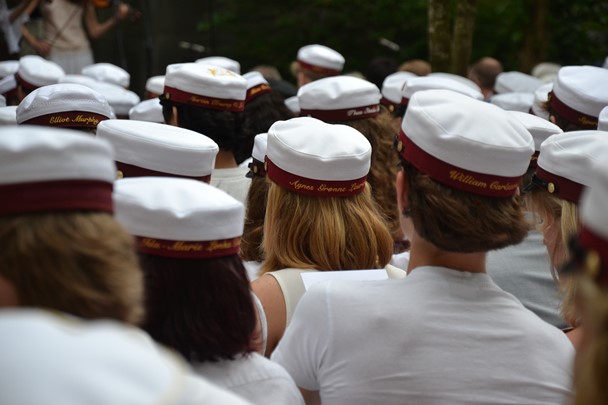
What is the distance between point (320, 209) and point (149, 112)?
342cm

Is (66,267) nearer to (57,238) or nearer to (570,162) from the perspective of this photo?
(57,238)

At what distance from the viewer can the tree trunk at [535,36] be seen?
14.0m

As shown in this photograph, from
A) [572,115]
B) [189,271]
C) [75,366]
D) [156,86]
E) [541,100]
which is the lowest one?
[156,86]

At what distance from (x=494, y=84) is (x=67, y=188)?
918cm

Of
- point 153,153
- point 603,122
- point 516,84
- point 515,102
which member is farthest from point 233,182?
point 516,84

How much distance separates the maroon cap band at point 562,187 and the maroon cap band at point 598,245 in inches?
69.2

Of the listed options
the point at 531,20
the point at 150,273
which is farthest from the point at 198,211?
the point at 531,20

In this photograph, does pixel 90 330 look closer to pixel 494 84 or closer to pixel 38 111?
pixel 38 111

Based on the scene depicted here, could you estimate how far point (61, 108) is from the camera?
15.5 ft

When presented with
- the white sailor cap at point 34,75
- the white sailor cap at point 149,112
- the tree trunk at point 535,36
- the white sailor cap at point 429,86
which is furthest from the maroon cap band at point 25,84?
the tree trunk at point 535,36

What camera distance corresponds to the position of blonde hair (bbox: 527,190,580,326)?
315 cm

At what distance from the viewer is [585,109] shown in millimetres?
5445

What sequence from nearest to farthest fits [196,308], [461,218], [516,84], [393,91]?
[196,308], [461,218], [393,91], [516,84]

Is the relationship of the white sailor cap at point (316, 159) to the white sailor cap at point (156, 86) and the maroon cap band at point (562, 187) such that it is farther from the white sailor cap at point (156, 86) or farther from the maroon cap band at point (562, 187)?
the white sailor cap at point (156, 86)
